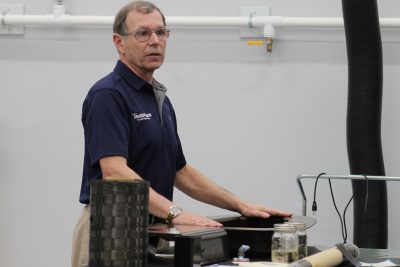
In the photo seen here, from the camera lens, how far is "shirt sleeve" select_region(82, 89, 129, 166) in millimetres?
2055

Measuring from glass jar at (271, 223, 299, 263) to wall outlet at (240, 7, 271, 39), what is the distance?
2.18 metres

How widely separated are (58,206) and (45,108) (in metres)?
0.51

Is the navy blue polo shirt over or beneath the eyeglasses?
beneath

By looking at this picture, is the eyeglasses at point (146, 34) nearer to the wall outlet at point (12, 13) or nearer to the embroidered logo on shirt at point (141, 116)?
the embroidered logo on shirt at point (141, 116)

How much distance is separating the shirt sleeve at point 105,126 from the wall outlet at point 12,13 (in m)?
2.07

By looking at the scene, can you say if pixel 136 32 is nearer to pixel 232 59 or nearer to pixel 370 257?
pixel 370 257

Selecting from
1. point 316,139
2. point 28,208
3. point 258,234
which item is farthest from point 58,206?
point 258,234

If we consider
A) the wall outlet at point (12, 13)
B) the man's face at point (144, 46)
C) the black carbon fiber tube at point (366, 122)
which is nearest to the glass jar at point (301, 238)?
the man's face at point (144, 46)

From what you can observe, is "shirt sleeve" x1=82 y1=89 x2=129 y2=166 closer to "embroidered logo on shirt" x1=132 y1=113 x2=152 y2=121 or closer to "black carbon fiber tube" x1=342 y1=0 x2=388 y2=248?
"embroidered logo on shirt" x1=132 y1=113 x2=152 y2=121

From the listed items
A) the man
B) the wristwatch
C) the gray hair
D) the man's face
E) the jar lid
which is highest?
the gray hair

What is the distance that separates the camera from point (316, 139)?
384cm

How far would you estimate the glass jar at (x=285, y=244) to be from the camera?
1.78 m

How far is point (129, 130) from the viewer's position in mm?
2141

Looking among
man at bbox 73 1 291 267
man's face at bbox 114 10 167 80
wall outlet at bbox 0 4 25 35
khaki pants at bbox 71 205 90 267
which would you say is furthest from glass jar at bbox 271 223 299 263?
wall outlet at bbox 0 4 25 35
